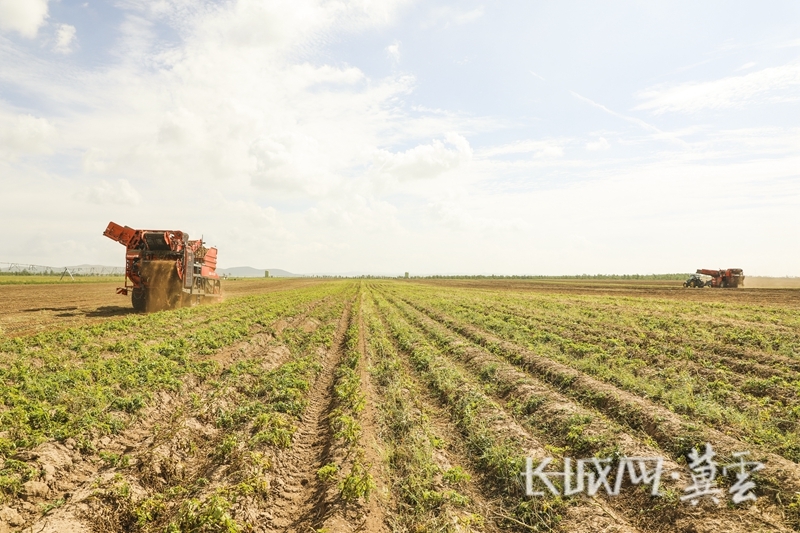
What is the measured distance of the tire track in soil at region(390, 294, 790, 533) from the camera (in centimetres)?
483

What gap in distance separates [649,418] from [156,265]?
23.3m

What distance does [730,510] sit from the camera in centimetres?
507

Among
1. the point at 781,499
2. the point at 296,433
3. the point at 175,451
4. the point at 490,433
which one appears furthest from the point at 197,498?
the point at 781,499

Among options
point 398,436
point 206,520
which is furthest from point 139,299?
point 206,520

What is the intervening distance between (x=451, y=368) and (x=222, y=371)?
654 cm

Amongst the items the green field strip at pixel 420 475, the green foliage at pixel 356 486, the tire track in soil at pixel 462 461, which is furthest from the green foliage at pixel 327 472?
the tire track in soil at pixel 462 461

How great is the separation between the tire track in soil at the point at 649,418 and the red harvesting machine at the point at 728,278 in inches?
2129

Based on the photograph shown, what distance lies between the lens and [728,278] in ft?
174

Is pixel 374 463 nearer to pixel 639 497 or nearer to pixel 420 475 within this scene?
pixel 420 475

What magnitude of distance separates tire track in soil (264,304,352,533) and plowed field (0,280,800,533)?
35mm

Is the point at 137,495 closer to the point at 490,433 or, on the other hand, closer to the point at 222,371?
the point at 490,433

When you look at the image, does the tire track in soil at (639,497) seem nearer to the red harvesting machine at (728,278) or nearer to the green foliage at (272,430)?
the green foliage at (272,430)

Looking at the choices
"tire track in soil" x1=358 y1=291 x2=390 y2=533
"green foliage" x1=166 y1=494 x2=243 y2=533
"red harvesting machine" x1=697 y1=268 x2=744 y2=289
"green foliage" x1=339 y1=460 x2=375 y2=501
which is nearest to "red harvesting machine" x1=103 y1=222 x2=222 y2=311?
"tire track in soil" x1=358 y1=291 x2=390 y2=533

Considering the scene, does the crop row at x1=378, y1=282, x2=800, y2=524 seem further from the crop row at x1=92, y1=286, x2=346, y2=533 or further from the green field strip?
the crop row at x1=92, y1=286, x2=346, y2=533
